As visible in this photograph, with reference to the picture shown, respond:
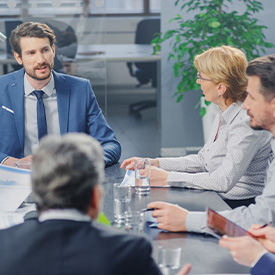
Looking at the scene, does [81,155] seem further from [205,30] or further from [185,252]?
[205,30]

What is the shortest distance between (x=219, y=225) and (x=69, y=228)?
57 centimetres

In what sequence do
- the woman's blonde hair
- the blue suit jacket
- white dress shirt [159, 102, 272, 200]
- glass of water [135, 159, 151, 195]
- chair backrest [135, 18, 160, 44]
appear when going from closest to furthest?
glass of water [135, 159, 151, 195]
white dress shirt [159, 102, 272, 200]
the woman's blonde hair
the blue suit jacket
chair backrest [135, 18, 160, 44]

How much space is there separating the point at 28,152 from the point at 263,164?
1205mm

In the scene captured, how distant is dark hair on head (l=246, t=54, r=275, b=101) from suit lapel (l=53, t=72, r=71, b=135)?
1093 mm

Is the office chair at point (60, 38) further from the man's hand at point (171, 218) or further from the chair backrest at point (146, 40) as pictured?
the man's hand at point (171, 218)

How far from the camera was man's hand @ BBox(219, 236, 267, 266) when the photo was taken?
1.51 meters

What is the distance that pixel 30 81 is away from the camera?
2869 millimetres

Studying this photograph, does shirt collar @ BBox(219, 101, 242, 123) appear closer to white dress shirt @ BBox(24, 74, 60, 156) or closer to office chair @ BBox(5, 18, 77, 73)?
white dress shirt @ BBox(24, 74, 60, 156)

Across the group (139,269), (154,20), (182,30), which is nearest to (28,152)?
(139,269)

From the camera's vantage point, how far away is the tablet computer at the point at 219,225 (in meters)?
1.55

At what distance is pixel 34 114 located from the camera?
9.25 feet

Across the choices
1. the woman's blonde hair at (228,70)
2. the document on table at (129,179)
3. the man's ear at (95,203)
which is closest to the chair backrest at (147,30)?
the woman's blonde hair at (228,70)

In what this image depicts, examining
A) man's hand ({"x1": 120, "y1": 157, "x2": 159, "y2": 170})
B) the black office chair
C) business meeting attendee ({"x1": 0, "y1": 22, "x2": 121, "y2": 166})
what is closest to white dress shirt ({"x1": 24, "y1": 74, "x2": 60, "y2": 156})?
business meeting attendee ({"x1": 0, "y1": 22, "x2": 121, "y2": 166})

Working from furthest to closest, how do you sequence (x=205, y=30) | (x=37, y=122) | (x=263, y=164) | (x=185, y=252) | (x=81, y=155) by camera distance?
(x=205, y=30)
(x=37, y=122)
(x=263, y=164)
(x=185, y=252)
(x=81, y=155)
